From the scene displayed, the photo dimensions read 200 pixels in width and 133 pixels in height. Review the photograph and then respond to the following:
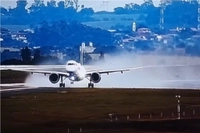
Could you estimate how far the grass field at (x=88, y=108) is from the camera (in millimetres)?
9977

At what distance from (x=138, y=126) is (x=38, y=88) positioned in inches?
78.4

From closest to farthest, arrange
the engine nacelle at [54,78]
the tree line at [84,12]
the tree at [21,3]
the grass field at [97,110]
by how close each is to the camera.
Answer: the grass field at [97,110]
the tree line at [84,12]
the tree at [21,3]
the engine nacelle at [54,78]

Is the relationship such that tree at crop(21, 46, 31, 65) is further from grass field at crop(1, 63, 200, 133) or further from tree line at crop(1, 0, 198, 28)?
tree line at crop(1, 0, 198, 28)

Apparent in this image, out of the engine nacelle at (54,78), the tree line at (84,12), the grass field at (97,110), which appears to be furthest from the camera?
the engine nacelle at (54,78)

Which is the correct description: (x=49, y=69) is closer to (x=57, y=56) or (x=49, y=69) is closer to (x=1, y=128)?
(x=57, y=56)

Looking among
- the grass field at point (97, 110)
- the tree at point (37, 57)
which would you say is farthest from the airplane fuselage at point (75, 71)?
the tree at point (37, 57)

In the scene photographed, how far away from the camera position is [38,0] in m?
11.1

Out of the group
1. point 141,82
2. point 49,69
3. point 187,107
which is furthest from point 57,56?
point 187,107

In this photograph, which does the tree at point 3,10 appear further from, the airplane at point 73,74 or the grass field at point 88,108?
the grass field at point 88,108

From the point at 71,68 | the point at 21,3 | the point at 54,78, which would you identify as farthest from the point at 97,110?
the point at 21,3

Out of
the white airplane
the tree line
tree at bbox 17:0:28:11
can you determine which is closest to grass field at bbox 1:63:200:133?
the white airplane

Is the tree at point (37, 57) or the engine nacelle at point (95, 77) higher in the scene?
the tree at point (37, 57)

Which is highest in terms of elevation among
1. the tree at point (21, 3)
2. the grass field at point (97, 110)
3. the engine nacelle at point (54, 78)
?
the tree at point (21, 3)

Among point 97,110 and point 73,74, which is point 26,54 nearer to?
point 73,74
